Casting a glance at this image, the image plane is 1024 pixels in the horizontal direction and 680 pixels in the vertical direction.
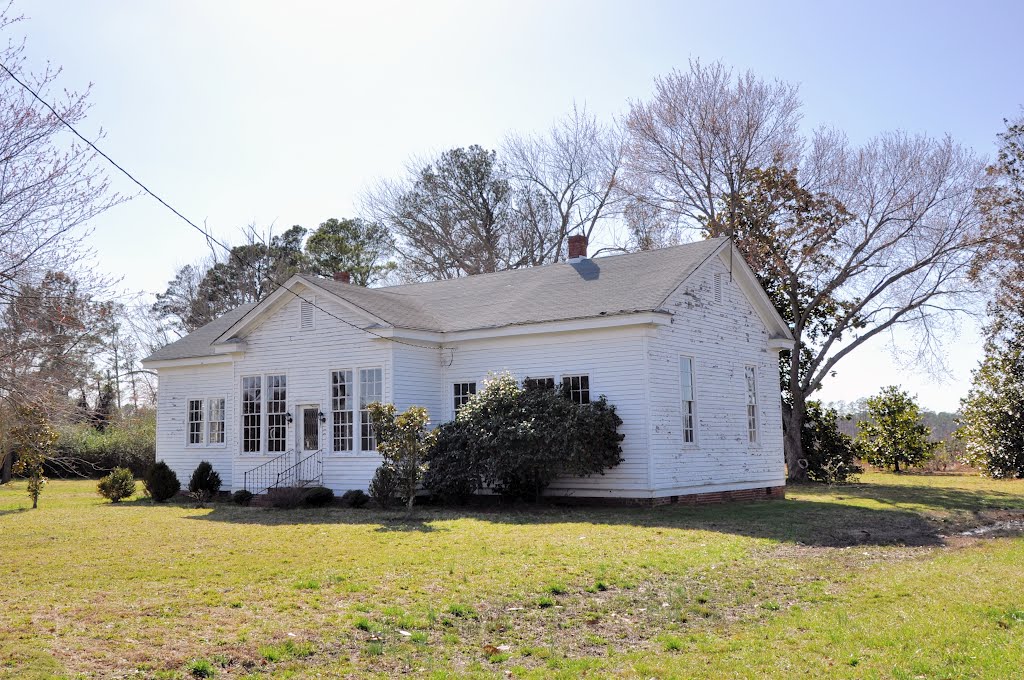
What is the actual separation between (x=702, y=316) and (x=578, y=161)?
21.5 metres

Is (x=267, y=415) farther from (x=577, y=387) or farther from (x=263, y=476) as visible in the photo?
(x=577, y=387)

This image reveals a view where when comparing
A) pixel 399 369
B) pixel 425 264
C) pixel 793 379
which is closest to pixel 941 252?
pixel 793 379

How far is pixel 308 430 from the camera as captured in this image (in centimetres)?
2233

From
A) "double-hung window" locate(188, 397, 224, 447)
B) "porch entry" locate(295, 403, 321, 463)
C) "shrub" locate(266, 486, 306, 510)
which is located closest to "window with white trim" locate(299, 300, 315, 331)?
"porch entry" locate(295, 403, 321, 463)

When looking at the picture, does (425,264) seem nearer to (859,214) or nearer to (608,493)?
(859,214)

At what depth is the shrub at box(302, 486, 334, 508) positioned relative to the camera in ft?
66.0

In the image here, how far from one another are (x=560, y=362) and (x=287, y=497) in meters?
6.98

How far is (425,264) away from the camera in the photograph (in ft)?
142

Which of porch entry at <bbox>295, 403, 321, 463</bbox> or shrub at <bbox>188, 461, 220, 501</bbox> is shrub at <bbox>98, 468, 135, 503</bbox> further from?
porch entry at <bbox>295, 403, 321, 463</bbox>

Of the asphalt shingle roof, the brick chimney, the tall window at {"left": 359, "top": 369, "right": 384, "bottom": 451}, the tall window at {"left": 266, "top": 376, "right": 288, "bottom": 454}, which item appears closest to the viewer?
the asphalt shingle roof

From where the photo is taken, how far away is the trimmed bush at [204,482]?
23.8 meters

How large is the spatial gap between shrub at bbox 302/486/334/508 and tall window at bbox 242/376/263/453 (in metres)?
3.45

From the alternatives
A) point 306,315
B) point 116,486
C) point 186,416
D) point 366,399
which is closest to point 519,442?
point 366,399

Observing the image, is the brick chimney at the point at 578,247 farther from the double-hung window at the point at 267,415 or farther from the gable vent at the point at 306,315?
the double-hung window at the point at 267,415
